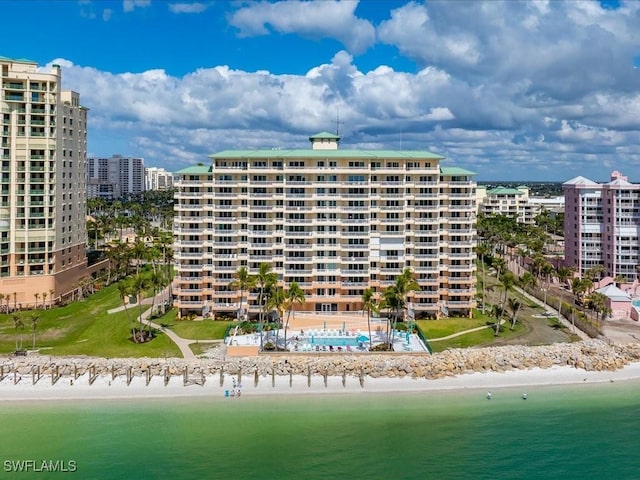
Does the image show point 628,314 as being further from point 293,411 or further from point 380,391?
point 293,411

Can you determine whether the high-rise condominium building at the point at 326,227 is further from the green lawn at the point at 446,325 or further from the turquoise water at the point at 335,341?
the turquoise water at the point at 335,341

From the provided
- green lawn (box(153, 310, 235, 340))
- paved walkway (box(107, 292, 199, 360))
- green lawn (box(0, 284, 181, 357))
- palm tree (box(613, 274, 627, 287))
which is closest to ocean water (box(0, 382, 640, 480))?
paved walkway (box(107, 292, 199, 360))

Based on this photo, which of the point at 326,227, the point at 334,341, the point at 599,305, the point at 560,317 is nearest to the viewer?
the point at 334,341

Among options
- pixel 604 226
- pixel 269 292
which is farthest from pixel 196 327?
pixel 604 226

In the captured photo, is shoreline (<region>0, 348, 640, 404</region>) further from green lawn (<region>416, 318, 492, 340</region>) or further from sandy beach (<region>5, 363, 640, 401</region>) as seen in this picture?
green lawn (<region>416, 318, 492, 340</region>)

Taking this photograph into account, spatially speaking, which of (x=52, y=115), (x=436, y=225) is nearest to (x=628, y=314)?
(x=436, y=225)

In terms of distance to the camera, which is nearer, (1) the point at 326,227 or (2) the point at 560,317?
(1) the point at 326,227

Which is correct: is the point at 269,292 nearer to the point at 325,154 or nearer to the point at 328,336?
the point at 328,336
